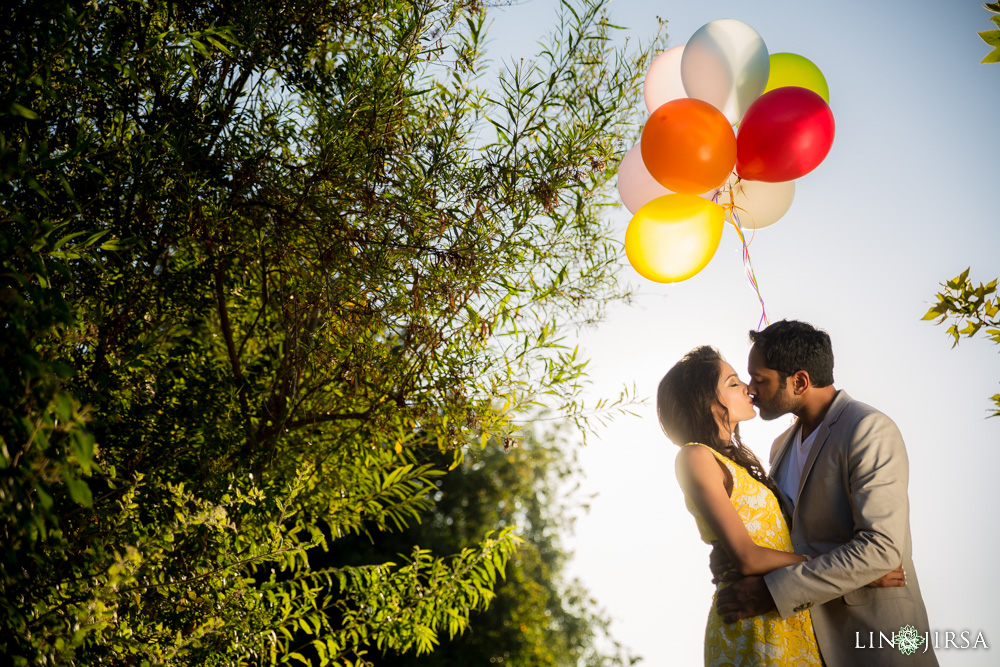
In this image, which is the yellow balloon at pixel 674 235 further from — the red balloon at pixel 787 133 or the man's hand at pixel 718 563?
the man's hand at pixel 718 563

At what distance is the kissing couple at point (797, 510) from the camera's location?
1780 millimetres

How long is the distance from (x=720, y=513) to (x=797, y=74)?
1653 millimetres

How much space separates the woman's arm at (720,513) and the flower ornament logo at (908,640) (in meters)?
0.33

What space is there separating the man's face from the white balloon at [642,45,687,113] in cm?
108

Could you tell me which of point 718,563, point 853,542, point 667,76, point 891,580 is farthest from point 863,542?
point 667,76

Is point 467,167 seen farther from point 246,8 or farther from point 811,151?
point 811,151

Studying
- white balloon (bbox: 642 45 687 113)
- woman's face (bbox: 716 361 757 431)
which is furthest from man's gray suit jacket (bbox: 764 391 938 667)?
white balloon (bbox: 642 45 687 113)

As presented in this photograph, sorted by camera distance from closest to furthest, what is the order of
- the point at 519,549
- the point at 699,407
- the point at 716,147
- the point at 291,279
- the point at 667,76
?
the point at 716,147, the point at 699,407, the point at 291,279, the point at 667,76, the point at 519,549

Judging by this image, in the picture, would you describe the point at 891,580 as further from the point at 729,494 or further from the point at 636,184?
the point at 636,184

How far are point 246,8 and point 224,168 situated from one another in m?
0.50

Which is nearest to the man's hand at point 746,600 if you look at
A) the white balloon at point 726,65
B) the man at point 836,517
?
the man at point 836,517

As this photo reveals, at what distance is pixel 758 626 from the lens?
1.84 m

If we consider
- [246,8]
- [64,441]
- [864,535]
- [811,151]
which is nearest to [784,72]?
[811,151]

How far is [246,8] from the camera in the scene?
1921 mm
